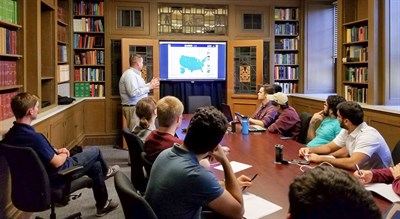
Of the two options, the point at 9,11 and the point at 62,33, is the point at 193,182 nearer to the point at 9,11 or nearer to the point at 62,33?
the point at 9,11

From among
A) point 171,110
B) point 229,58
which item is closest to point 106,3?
point 229,58

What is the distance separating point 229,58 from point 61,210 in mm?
4480

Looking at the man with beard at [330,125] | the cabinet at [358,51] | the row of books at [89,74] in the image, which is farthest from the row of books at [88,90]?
the man with beard at [330,125]

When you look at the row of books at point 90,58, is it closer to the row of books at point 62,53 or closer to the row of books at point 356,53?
the row of books at point 62,53

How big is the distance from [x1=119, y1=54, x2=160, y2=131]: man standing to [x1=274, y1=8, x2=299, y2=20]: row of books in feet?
9.46

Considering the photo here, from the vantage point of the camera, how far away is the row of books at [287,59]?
7.63 meters

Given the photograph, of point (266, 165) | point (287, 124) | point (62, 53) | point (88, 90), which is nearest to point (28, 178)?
point (266, 165)

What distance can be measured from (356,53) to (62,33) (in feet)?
15.4

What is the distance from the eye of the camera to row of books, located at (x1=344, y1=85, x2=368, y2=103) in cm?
564

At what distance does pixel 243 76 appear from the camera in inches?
291

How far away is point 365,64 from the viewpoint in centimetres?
581

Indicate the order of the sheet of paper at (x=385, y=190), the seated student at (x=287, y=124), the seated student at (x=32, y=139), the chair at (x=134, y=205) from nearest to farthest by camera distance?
the chair at (x=134, y=205) < the sheet of paper at (x=385, y=190) < the seated student at (x=32, y=139) < the seated student at (x=287, y=124)

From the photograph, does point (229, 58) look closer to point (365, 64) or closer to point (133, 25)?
point (133, 25)

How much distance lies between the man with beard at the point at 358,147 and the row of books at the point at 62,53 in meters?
4.52
